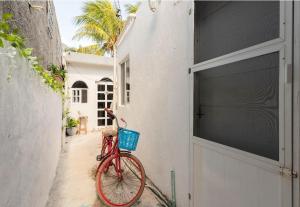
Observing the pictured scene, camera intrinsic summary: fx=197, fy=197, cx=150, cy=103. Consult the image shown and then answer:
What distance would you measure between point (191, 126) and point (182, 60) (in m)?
0.83

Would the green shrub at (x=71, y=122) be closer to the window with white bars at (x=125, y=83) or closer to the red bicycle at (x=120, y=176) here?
the window with white bars at (x=125, y=83)

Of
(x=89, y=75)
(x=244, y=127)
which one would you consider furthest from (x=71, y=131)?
(x=244, y=127)

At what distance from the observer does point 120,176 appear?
120 inches

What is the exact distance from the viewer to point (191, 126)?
2.22 metres

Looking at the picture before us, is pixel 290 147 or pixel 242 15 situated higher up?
pixel 242 15

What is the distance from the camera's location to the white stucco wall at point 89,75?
8.72 metres

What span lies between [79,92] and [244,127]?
27.6 feet

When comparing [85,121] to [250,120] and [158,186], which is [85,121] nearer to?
[158,186]

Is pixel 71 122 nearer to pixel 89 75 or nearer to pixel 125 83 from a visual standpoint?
pixel 89 75

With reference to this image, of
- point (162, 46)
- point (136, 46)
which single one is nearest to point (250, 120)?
point (162, 46)

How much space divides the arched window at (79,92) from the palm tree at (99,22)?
2.71 m

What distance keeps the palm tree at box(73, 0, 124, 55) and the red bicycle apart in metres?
7.89

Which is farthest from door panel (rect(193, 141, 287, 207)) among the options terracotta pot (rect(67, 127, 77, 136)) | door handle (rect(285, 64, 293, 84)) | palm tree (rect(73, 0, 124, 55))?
palm tree (rect(73, 0, 124, 55))

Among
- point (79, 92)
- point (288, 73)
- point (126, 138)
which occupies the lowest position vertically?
point (126, 138)
